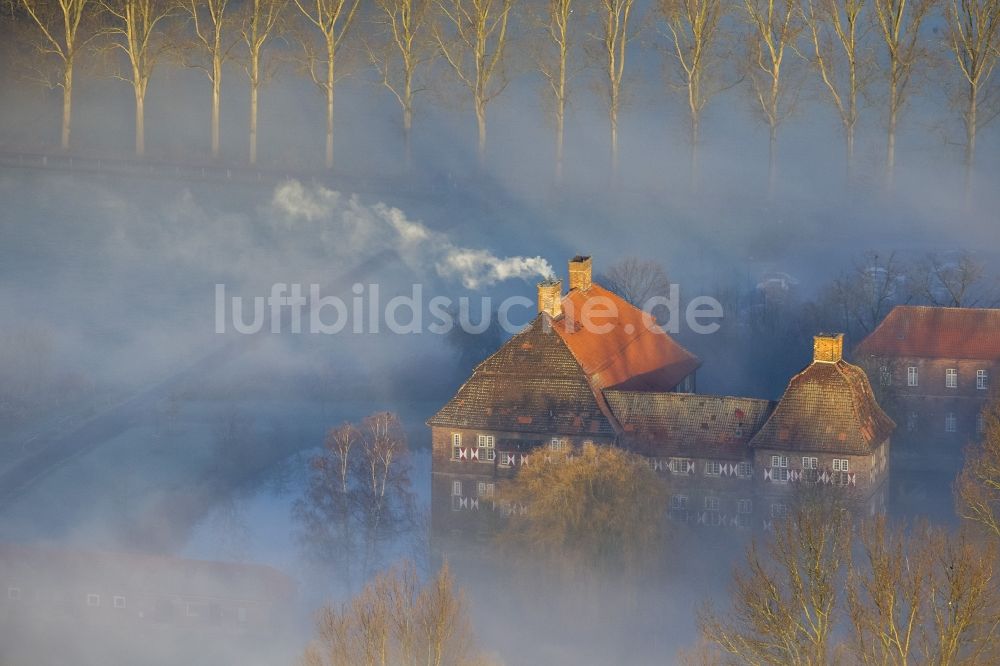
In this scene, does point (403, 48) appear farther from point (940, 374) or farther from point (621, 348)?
point (940, 374)

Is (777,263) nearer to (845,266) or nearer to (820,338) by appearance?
(845,266)

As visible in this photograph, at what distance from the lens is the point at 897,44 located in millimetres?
114625

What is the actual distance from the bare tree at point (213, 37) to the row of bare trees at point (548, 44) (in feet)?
0.46

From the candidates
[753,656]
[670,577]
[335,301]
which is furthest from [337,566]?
[335,301]

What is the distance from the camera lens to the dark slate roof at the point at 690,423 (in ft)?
269

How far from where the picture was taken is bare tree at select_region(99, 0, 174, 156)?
117438mm

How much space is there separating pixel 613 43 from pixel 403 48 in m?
Result: 10.1

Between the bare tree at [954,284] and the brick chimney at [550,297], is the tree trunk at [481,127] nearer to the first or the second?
the bare tree at [954,284]

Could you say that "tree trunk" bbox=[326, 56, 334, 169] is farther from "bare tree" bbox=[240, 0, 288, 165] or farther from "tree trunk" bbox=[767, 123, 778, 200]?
"tree trunk" bbox=[767, 123, 778, 200]

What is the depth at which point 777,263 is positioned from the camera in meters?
112

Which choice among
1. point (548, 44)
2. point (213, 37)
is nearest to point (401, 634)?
point (548, 44)

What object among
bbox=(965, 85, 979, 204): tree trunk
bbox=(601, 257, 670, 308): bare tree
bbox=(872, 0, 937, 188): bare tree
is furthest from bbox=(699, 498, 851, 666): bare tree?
bbox=(965, 85, 979, 204): tree trunk

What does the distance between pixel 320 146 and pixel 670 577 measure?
5226 centimetres

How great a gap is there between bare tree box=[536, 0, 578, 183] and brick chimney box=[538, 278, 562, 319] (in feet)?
114
